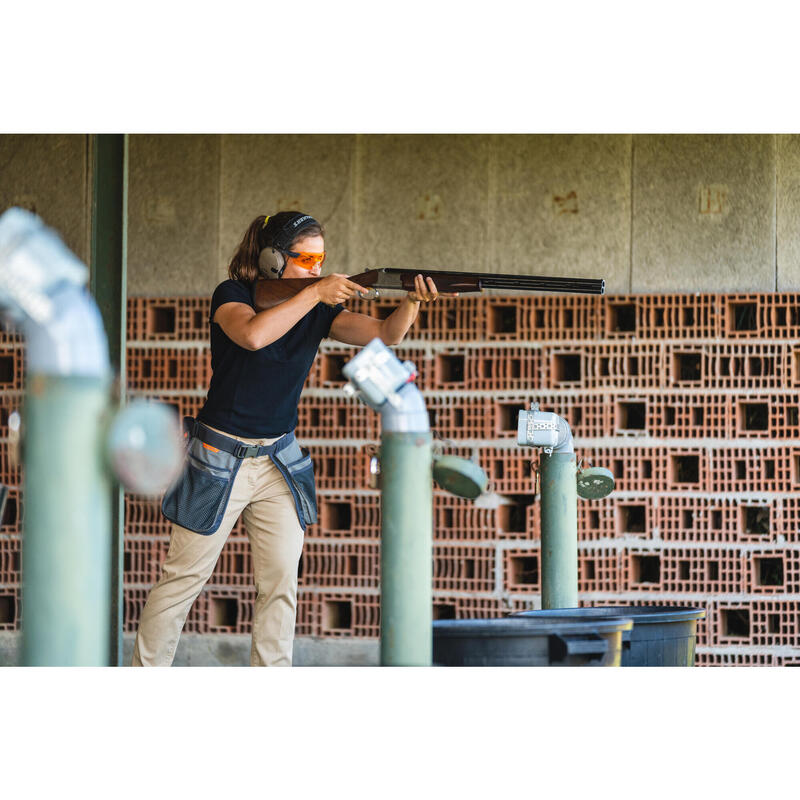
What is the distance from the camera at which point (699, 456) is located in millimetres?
5234

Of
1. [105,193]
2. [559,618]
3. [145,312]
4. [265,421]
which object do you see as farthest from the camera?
[145,312]

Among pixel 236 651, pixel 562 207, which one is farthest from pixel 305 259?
pixel 236 651

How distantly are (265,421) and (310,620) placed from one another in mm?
2293

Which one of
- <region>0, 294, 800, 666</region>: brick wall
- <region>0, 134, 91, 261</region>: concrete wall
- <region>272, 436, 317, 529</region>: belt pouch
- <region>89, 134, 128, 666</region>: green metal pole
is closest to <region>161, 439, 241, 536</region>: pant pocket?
<region>272, 436, 317, 529</region>: belt pouch

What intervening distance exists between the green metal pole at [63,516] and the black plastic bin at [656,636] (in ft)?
4.64

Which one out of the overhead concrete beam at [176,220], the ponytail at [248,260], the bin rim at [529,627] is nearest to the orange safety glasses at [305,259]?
the ponytail at [248,260]

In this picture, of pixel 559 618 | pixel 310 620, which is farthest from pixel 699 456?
pixel 559 618

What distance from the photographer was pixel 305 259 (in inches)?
138

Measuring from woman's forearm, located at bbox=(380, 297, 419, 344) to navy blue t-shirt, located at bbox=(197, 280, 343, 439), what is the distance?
0.25 metres

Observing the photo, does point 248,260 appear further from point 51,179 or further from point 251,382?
point 51,179

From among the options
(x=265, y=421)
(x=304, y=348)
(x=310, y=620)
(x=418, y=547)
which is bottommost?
(x=310, y=620)

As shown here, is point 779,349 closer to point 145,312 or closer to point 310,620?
point 310,620

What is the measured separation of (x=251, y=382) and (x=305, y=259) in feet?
1.45

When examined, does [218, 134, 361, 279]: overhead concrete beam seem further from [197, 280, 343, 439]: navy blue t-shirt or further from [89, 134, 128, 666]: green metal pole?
[197, 280, 343, 439]: navy blue t-shirt
